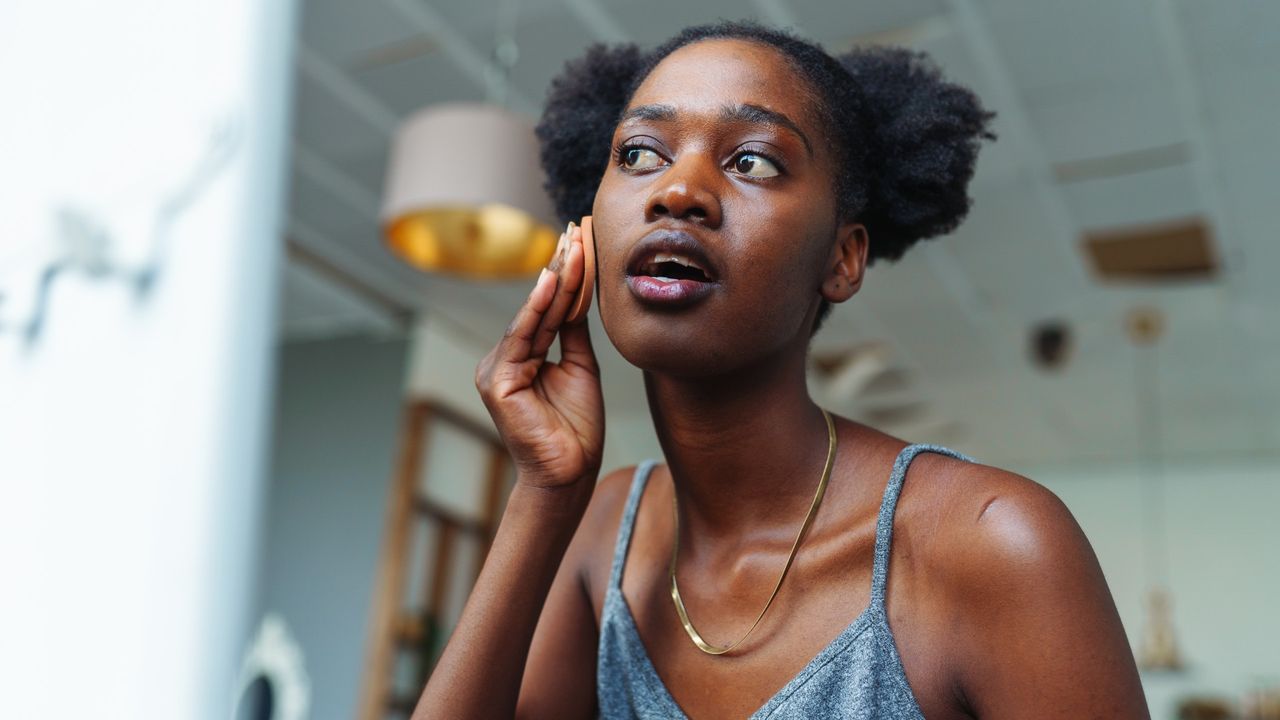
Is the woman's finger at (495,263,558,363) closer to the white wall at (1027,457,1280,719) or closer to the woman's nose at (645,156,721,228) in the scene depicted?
the woman's nose at (645,156,721,228)

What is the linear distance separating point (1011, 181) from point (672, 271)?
3.63 meters

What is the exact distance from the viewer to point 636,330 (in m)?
0.83

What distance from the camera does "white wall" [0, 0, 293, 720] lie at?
50 centimetres

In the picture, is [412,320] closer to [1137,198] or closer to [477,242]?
[477,242]

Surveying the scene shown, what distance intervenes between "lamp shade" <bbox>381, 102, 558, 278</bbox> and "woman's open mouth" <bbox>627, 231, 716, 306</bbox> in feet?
6.96

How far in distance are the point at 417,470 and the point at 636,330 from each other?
532 centimetres

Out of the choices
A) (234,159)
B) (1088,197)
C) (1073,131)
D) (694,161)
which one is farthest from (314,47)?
(234,159)

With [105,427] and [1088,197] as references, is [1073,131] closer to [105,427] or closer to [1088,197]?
[1088,197]

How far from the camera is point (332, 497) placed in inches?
245

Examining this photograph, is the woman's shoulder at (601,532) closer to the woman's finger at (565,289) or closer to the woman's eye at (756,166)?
the woman's finger at (565,289)

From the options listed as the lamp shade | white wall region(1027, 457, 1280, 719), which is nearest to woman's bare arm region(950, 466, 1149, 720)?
the lamp shade

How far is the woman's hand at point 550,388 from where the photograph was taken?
893 mm

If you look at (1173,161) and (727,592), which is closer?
(727,592)

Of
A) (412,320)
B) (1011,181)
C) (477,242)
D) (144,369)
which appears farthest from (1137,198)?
(144,369)
